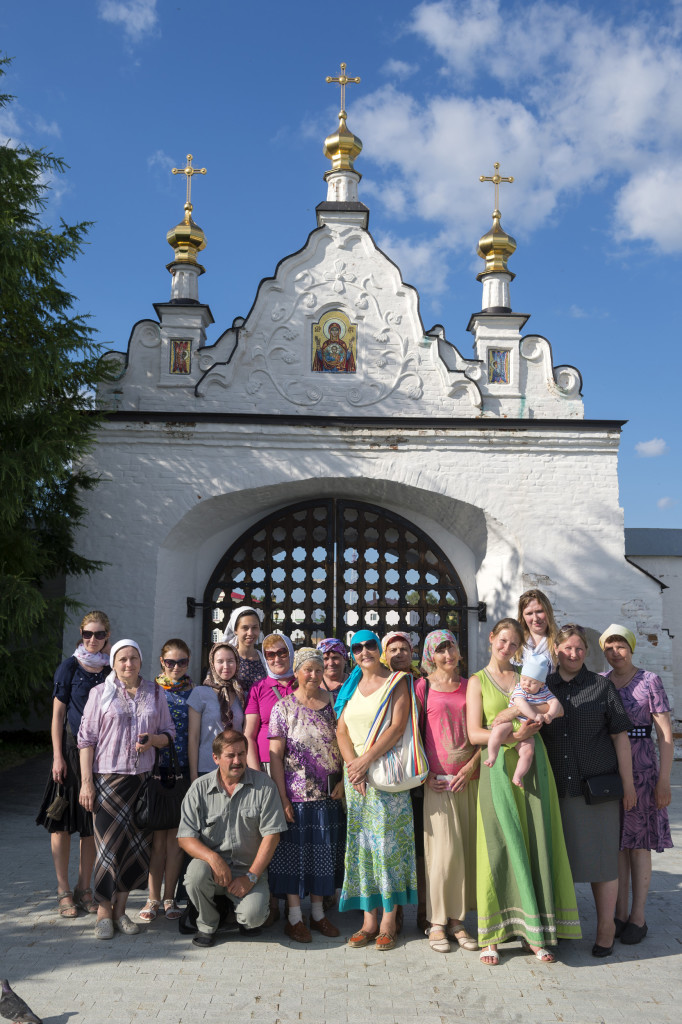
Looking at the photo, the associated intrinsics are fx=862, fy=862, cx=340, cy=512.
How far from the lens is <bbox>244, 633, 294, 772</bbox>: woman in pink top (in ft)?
15.4

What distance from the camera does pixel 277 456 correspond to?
418 inches

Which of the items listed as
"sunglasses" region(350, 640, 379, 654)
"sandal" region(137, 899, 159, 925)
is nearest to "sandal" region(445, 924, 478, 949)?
"sunglasses" region(350, 640, 379, 654)

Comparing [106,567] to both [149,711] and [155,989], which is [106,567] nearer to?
[149,711]

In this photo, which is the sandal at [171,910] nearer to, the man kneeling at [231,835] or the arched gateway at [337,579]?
the man kneeling at [231,835]

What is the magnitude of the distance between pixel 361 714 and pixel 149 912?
1.65m

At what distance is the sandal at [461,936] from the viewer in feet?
13.8

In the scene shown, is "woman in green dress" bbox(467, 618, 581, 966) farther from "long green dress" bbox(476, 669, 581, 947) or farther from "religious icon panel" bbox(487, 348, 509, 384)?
"religious icon panel" bbox(487, 348, 509, 384)

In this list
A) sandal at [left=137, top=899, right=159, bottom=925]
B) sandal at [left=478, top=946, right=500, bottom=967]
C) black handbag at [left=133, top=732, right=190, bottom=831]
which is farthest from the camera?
sandal at [left=137, top=899, right=159, bottom=925]

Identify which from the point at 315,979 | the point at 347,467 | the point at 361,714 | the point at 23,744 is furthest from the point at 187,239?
the point at 315,979

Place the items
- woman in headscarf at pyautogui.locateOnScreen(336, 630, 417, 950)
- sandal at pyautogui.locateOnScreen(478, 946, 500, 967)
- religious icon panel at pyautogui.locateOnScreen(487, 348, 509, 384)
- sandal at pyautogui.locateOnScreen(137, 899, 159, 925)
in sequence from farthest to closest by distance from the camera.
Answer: religious icon panel at pyautogui.locateOnScreen(487, 348, 509, 384), sandal at pyautogui.locateOnScreen(137, 899, 159, 925), woman in headscarf at pyautogui.locateOnScreen(336, 630, 417, 950), sandal at pyautogui.locateOnScreen(478, 946, 500, 967)

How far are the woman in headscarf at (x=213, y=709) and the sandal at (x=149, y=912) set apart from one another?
2.24 feet

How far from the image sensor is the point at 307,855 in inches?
175

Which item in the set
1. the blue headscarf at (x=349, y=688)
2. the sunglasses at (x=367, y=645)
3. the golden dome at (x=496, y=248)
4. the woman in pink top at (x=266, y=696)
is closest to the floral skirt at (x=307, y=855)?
the woman in pink top at (x=266, y=696)

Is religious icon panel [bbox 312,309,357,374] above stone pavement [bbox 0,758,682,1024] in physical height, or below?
above
